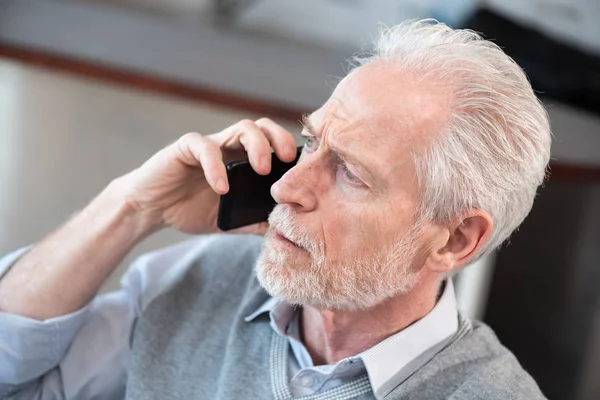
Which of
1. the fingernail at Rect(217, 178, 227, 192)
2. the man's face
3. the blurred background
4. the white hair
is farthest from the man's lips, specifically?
the blurred background

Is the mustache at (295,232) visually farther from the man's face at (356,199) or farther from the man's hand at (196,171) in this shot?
the man's hand at (196,171)

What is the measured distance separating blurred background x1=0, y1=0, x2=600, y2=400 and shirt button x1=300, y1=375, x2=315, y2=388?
111cm

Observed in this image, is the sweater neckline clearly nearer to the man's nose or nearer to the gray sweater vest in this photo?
the gray sweater vest

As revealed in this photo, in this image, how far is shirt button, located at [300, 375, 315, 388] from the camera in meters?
1.36

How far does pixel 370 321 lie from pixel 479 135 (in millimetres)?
392

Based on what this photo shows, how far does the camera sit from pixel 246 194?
141 cm

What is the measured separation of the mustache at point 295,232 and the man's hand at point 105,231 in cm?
18

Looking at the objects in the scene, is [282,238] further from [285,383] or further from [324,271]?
[285,383]

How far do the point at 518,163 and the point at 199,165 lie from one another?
60 centimetres

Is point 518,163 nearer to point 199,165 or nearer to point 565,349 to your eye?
point 199,165

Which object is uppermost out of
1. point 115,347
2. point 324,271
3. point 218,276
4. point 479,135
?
point 479,135

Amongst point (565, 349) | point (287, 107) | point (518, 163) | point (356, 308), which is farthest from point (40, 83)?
point (565, 349)

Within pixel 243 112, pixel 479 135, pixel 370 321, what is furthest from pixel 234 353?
pixel 243 112

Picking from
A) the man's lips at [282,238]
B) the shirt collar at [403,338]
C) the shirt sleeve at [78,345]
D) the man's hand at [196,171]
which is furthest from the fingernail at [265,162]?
the shirt sleeve at [78,345]
